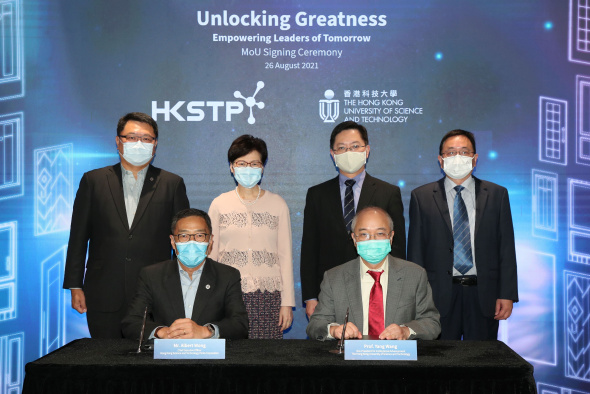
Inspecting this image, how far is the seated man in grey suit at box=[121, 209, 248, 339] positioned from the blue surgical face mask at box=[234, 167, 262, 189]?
0.70 metres

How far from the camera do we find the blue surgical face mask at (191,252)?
9.57 ft

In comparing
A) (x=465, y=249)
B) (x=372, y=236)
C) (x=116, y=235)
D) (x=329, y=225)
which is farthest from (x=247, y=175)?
(x=465, y=249)

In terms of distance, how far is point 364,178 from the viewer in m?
3.86

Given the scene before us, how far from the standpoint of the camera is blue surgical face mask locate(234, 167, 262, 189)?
369 cm

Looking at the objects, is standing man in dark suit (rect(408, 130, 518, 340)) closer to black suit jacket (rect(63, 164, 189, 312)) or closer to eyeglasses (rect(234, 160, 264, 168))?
eyeglasses (rect(234, 160, 264, 168))

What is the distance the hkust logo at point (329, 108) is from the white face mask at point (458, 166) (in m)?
1.23

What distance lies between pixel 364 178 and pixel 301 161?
0.98m

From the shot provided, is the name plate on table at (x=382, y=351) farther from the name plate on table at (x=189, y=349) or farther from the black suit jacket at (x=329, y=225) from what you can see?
the black suit jacket at (x=329, y=225)

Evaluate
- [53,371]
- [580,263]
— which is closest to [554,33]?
[580,263]

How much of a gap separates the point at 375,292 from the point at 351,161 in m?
1.17

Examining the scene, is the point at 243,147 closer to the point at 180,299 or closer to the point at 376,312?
the point at 180,299

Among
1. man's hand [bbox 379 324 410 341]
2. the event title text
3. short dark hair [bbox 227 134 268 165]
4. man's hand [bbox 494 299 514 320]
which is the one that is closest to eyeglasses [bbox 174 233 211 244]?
short dark hair [bbox 227 134 268 165]

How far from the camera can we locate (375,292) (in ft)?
9.25

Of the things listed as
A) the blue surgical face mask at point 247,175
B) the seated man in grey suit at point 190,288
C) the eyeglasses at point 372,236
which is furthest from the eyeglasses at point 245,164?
the eyeglasses at point 372,236
